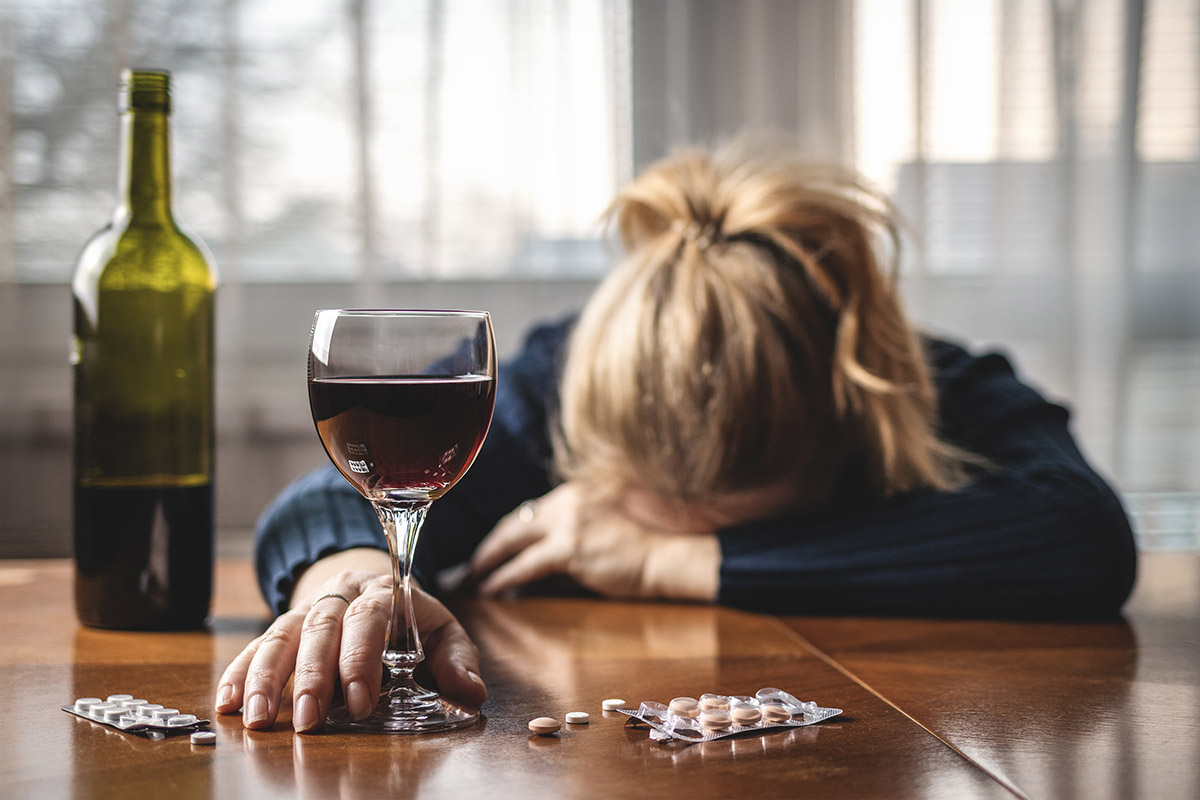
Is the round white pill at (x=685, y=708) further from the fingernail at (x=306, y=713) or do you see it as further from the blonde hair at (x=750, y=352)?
the blonde hair at (x=750, y=352)

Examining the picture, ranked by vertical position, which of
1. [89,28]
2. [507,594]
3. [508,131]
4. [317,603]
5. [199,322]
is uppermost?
[89,28]

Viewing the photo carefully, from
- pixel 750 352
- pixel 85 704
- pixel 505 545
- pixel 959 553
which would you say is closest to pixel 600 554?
pixel 505 545

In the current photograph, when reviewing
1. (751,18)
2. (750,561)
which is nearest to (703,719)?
(750,561)

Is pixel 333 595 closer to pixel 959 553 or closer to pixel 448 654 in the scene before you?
pixel 448 654

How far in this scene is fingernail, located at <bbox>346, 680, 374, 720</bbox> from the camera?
27.1 inches

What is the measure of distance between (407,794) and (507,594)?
70 centimetres

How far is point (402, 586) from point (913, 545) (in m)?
0.69

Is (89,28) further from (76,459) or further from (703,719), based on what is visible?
(703,719)

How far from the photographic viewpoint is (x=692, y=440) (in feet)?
4.00

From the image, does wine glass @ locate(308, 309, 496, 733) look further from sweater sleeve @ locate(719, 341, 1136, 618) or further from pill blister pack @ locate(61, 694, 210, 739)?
sweater sleeve @ locate(719, 341, 1136, 618)

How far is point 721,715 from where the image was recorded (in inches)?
27.1

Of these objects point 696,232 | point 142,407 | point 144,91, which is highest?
point 144,91

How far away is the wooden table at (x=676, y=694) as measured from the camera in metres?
0.58

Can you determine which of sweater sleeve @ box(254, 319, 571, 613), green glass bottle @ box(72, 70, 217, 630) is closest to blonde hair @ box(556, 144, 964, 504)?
sweater sleeve @ box(254, 319, 571, 613)
